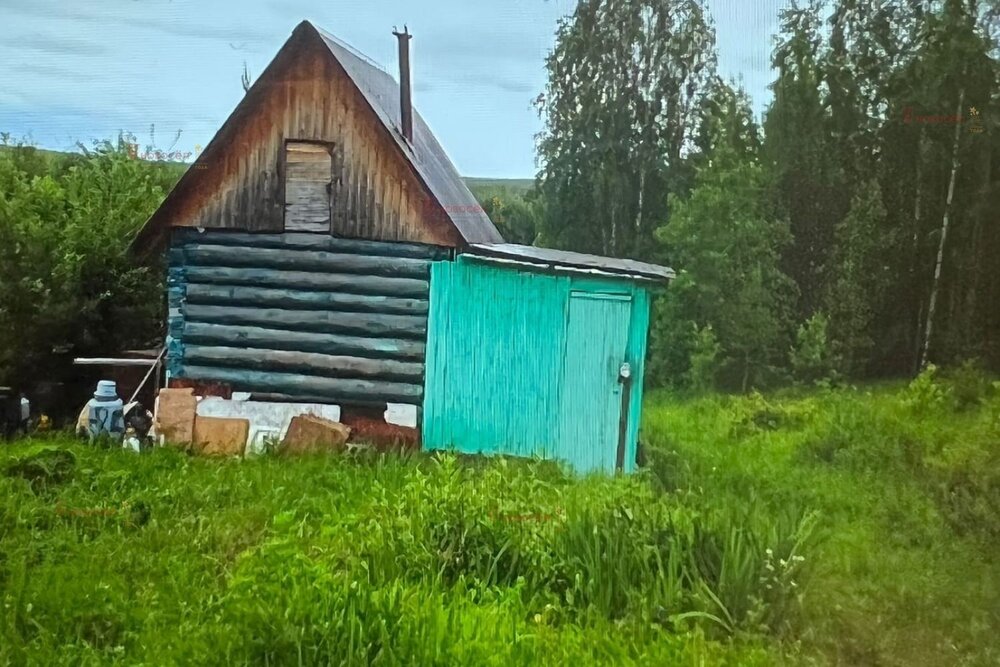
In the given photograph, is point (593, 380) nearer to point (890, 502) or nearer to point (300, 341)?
point (890, 502)

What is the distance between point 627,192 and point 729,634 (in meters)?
1.72

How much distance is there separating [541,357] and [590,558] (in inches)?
42.5

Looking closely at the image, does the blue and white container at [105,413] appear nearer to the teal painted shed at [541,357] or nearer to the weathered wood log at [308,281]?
the weathered wood log at [308,281]

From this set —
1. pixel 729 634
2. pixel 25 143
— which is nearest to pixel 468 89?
pixel 25 143

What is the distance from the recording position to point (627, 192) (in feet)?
11.1

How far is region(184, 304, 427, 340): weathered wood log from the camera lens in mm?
4418

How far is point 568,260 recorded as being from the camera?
12.4 ft

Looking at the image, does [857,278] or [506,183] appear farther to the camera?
[506,183]

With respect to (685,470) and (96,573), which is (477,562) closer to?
(685,470)

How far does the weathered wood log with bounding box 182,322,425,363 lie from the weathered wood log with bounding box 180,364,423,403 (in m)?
0.15

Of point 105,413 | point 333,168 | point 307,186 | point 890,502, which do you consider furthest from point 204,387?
point 890,502

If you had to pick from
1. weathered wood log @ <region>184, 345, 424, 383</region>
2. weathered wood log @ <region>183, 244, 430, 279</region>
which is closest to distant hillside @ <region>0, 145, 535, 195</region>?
weathered wood log @ <region>183, 244, 430, 279</region>

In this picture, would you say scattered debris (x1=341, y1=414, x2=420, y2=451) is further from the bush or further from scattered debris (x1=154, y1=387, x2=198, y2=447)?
the bush

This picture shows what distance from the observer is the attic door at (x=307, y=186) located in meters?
3.87
